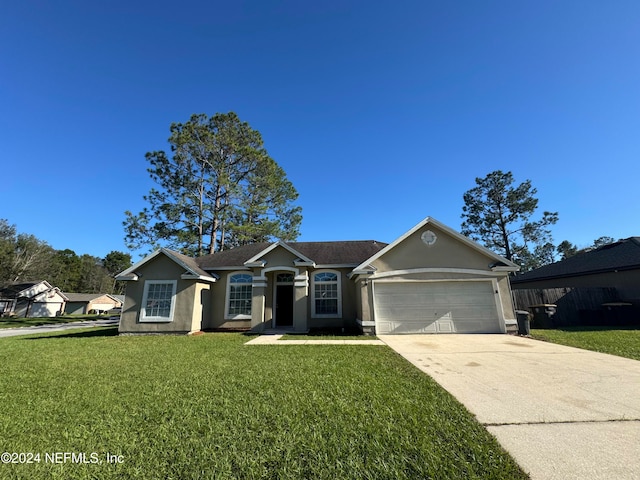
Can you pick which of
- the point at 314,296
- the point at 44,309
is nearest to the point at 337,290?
the point at 314,296

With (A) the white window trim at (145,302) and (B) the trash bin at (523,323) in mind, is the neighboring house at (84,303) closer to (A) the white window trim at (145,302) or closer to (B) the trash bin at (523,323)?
(A) the white window trim at (145,302)

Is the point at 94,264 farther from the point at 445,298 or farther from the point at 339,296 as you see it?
the point at 445,298

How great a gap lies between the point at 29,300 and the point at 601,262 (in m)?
61.8

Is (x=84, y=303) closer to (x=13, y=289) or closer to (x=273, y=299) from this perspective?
(x=13, y=289)

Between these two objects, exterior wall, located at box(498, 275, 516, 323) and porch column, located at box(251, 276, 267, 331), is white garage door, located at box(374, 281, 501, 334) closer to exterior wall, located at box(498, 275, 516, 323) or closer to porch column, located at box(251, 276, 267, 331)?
exterior wall, located at box(498, 275, 516, 323)

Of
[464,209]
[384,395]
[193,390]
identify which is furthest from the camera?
[464,209]

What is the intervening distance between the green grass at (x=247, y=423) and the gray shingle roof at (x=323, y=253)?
835 centimetres

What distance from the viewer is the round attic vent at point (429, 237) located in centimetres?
1241

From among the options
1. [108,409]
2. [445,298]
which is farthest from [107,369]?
[445,298]

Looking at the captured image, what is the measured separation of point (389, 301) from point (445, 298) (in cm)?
242

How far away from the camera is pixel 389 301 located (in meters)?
11.9

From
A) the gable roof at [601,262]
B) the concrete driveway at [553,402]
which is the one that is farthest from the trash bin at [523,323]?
the gable roof at [601,262]

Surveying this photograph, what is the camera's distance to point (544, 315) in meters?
13.5

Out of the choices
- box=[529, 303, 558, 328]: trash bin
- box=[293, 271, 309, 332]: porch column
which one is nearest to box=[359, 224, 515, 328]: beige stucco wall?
box=[293, 271, 309, 332]: porch column
